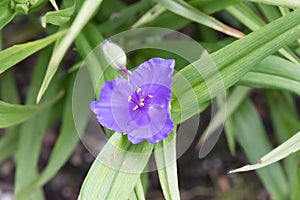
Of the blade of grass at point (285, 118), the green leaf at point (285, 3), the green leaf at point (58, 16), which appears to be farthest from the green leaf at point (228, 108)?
the green leaf at point (58, 16)

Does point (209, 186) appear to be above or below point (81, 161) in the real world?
below

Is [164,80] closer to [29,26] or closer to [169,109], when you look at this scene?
[169,109]

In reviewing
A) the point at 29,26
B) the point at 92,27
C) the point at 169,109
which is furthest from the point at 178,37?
the point at 169,109

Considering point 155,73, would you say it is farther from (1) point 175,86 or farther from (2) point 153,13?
(2) point 153,13

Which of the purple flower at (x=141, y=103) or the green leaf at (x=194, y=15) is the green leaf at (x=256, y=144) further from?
the purple flower at (x=141, y=103)

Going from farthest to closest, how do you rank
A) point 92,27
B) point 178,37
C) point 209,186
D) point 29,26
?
point 209,186, point 29,26, point 178,37, point 92,27

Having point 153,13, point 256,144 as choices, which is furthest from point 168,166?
point 256,144
